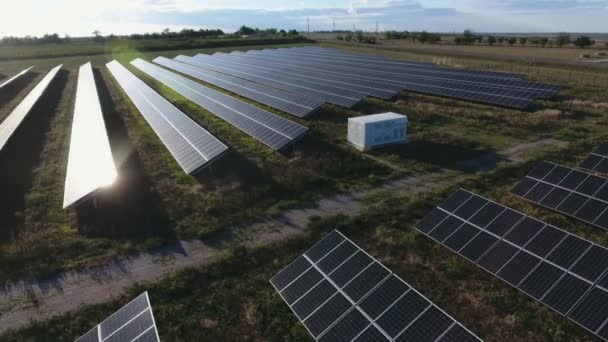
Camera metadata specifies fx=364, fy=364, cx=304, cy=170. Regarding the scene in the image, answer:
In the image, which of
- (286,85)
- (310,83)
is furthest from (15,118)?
(310,83)

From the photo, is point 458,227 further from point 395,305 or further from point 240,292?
point 240,292

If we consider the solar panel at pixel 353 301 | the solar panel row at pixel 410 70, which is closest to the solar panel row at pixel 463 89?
the solar panel row at pixel 410 70

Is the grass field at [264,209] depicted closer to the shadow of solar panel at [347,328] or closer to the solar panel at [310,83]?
the shadow of solar panel at [347,328]

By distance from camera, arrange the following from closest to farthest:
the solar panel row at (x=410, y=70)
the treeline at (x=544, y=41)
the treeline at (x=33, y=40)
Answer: the solar panel row at (x=410, y=70) < the treeline at (x=544, y=41) < the treeline at (x=33, y=40)

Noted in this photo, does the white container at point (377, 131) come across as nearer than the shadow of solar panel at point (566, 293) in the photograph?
No

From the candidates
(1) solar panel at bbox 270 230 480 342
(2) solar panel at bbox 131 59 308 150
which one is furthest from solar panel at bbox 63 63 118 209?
(1) solar panel at bbox 270 230 480 342

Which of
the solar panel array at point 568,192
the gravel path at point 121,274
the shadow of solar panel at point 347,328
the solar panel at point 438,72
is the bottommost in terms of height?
the gravel path at point 121,274
